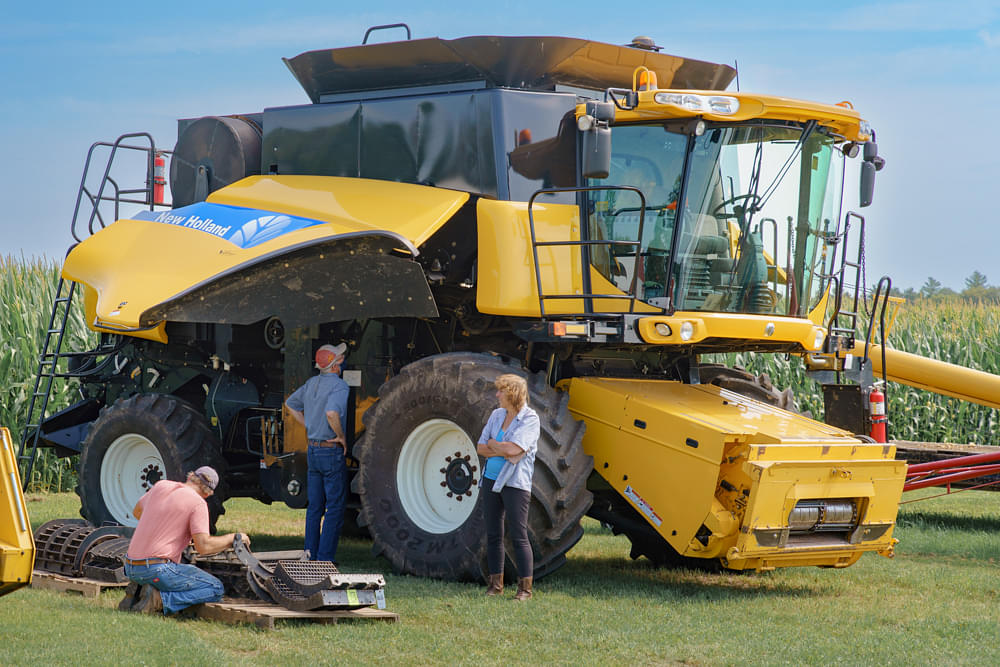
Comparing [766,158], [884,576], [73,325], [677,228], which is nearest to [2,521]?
[677,228]

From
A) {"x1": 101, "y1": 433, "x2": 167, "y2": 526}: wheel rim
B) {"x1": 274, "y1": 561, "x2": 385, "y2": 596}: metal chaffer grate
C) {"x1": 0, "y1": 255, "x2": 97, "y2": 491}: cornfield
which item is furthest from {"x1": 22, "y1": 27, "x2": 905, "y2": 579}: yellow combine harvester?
{"x1": 0, "y1": 255, "x2": 97, "y2": 491}: cornfield

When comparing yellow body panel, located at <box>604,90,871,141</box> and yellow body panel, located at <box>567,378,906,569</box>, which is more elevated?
yellow body panel, located at <box>604,90,871,141</box>

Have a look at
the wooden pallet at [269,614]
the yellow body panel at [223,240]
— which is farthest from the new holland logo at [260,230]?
the wooden pallet at [269,614]

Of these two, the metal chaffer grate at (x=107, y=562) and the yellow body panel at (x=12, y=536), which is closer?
the yellow body panel at (x=12, y=536)

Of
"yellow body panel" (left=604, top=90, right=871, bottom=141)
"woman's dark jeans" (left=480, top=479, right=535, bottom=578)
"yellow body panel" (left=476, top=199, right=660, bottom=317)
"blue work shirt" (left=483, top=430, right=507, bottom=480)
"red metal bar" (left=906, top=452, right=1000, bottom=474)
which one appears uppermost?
"yellow body panel" (left=604, top=90, right=871, bottom=141)

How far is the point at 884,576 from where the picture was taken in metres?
9.88

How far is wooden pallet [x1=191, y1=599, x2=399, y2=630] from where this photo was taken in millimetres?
7473

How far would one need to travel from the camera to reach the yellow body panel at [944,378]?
13.8 m

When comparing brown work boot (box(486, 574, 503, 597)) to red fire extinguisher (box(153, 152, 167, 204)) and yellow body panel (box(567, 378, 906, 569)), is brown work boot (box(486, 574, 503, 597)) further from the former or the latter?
red fire extinguisher (box(153, 152, 167, 204))

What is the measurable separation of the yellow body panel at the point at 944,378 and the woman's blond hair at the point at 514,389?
6.59 m

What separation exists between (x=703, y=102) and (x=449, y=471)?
3425mm

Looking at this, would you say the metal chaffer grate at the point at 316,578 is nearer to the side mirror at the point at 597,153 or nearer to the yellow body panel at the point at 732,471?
the yellow body panel at the point at 732,471

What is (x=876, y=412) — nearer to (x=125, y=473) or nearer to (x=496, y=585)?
(x=496, y=585)

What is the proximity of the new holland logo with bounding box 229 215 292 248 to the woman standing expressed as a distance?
278 centimetres
